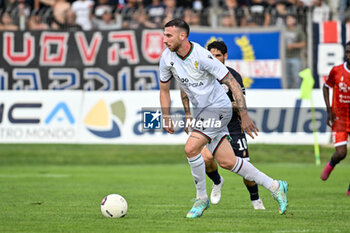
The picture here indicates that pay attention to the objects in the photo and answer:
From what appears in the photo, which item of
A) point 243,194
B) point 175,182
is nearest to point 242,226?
point 243,194

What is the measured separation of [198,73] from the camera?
9078mm

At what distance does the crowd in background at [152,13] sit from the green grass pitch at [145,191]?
3.94 meters

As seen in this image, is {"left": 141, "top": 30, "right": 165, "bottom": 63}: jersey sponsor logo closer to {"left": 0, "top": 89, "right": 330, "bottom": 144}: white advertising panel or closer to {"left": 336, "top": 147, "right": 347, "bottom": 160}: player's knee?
{"left": 0, "top": 89, "right": 330, "bottom": 144}: white advertising panel

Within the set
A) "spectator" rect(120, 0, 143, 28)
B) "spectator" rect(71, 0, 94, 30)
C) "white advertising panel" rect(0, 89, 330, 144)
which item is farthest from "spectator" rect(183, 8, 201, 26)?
"spectator" rect(71, 0, 94, 30)

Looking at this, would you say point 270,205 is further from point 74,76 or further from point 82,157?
point 74,76

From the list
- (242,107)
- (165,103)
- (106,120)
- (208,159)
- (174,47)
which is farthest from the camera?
(106,120)

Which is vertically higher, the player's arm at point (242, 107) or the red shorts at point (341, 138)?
the player's arm at point (242, 107)

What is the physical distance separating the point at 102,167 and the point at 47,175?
124 inches

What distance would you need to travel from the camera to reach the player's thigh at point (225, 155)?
9.38 meters

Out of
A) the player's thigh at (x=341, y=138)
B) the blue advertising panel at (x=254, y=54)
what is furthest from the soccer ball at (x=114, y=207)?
the blue advertising panel at (x=254, y=54)

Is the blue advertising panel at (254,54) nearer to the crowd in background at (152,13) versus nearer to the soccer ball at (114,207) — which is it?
the crowd in background at (152,13)

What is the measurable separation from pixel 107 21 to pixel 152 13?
4.80 feet

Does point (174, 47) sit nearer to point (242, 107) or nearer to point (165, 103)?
point (165, 103)
